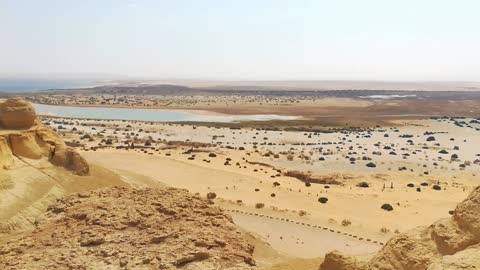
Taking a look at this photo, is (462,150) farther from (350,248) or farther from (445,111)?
(445,111)

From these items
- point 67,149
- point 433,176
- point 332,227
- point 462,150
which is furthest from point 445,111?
point 67,149

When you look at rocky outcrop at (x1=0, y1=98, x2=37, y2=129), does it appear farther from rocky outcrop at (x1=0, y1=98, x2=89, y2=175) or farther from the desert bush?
the desert bush

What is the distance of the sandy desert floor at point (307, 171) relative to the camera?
3094 centimetres

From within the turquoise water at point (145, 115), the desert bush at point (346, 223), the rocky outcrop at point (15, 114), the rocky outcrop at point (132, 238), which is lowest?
the turquoise water at point (145, 115)

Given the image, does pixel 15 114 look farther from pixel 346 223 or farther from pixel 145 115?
pixel 145 115

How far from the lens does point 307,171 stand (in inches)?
2037

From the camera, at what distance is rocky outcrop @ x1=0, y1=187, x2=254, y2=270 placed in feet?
53.3

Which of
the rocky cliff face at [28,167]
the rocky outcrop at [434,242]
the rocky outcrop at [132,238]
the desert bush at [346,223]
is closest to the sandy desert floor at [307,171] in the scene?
the desert bush at [346,223]

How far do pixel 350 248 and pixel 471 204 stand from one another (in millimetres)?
14590

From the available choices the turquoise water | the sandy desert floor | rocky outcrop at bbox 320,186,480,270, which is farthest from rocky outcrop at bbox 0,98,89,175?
the turquoise water

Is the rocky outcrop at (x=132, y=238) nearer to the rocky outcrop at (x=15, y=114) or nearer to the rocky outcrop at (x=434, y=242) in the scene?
the rocky outcrop at (x=434, y=242)

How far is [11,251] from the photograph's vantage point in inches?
683

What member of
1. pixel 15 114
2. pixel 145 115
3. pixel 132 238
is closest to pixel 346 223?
pixel 132 238

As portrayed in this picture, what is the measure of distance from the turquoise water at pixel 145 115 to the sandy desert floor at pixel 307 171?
1885 cm
